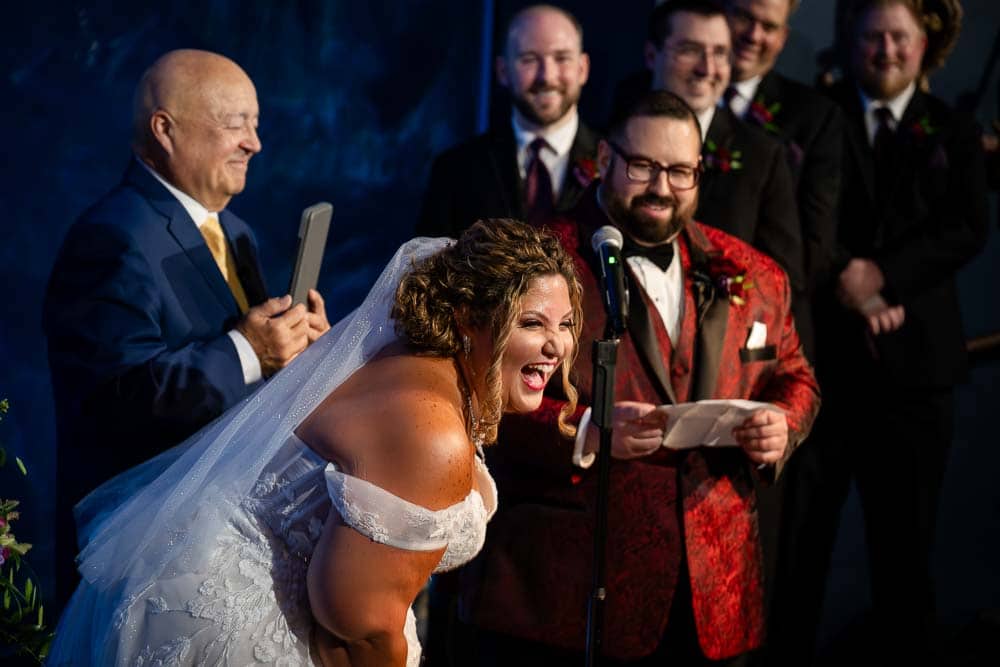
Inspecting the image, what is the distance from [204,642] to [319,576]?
311 mm

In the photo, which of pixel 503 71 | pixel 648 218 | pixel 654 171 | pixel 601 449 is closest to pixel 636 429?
pixel 601 449

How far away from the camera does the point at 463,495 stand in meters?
2.68

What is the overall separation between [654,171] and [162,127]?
4.43ft

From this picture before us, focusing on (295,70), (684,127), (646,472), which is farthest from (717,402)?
(295,70)

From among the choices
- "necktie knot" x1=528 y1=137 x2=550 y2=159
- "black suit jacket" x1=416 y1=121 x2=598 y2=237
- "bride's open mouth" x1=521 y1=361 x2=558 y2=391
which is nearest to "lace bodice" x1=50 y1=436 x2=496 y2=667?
"bride's open mouth" x1=521 y1=361 x2=558 y2=391

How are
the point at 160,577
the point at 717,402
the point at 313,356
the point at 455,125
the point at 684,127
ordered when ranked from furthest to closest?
the point at 455,125 → the point at 684,127 → the point at 717,402 → the point at 313,356 → the point at 160,577

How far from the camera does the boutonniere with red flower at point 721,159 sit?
167 inches

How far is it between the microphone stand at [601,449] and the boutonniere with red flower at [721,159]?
144 cm

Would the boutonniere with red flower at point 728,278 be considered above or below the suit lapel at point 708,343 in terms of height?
above

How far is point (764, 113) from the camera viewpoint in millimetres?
4633

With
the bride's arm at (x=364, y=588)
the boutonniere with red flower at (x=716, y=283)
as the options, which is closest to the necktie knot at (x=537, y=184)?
the boutonniere with red flower at (x=716, y=283)

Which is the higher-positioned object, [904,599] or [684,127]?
[684,127]

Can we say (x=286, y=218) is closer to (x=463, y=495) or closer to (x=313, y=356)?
(x=313, y=356)

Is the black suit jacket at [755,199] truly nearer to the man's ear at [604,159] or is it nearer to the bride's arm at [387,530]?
the man's ear at [604,159]
